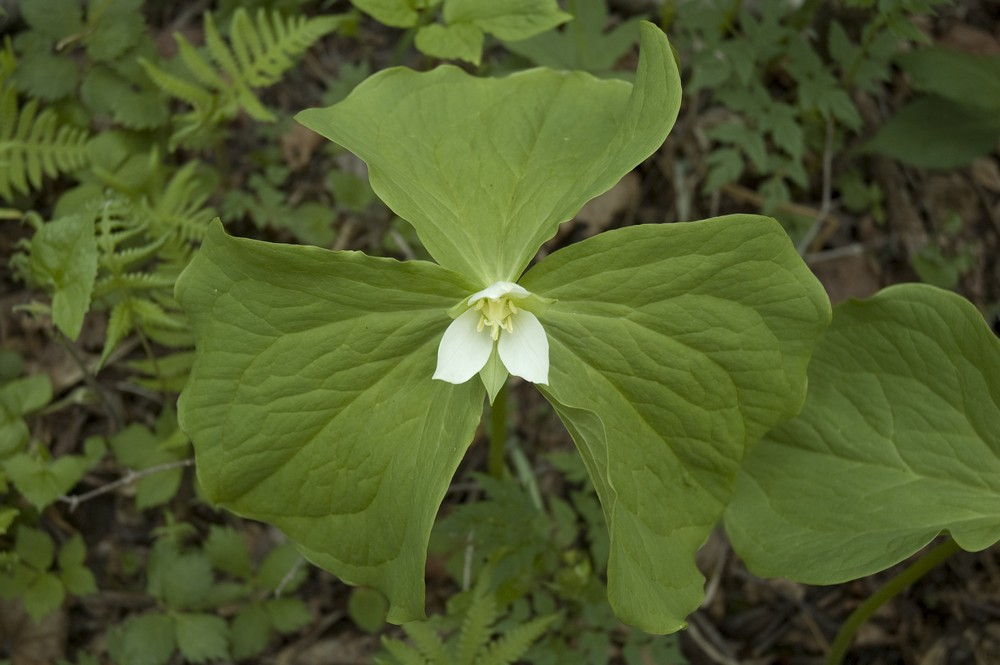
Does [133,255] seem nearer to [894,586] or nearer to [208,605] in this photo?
[208,605]

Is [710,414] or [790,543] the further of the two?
[790,543]

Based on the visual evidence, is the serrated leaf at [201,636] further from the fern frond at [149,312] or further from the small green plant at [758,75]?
the small green plant at [758,75]

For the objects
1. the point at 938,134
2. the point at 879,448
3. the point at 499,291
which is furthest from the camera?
the point at 938,134

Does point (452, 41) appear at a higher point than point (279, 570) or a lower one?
higher

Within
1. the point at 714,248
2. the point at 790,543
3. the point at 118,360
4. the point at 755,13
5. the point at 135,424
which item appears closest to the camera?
the point at 714,248

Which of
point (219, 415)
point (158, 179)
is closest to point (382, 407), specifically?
point (219, 415)

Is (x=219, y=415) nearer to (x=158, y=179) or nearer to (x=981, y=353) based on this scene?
(x=158, y=179)

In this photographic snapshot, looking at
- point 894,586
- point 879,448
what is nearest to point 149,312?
point 879,448

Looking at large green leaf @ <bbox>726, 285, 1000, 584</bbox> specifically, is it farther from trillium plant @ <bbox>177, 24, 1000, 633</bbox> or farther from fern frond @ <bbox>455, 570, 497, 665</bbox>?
fern frond @ <bbox>455, 570, 497, 665</bbox>
